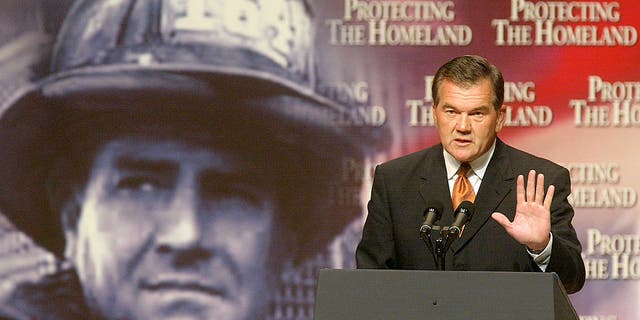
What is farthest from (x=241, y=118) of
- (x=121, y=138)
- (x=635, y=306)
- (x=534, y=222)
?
(x=534, y=222)

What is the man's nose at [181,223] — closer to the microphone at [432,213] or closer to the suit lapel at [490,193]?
the suit lapel at [490,193]

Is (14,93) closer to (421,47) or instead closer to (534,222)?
(421,47)

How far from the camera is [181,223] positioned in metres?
5.02

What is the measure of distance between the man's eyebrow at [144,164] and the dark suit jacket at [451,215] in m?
1.83

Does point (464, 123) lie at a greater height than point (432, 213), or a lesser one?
→ greater

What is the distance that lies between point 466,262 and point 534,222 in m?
0.41

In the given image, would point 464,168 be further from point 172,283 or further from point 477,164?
point 172,283

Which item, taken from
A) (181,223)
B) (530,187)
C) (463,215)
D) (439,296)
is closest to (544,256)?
(530,187)

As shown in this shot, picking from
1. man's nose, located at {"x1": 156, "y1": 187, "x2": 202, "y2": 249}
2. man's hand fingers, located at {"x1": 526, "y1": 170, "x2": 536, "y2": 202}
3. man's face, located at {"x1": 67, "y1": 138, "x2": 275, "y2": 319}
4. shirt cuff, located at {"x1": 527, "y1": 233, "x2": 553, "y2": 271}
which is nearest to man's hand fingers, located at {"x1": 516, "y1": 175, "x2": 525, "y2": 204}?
man's hand fingers, located at {"x1": 526, "y1": 170, "x2": 536, "y2": 202}

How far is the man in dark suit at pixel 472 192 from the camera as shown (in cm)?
312

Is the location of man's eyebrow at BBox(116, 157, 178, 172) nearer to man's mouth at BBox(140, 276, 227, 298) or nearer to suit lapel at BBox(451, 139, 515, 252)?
man's mouth at BBox(140, 276, 227, 298)

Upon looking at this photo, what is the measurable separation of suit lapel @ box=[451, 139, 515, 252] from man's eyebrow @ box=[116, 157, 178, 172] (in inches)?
84.1

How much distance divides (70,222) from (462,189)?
2371 millimetres

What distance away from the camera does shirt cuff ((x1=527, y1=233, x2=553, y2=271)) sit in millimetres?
2838
